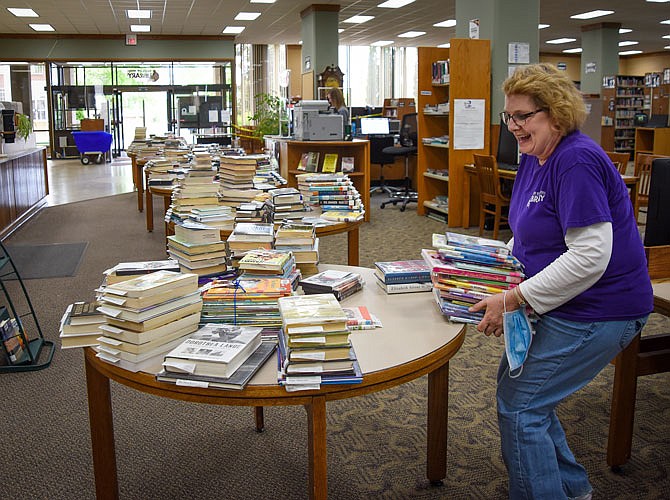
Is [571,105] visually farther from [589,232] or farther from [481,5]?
[481,5]

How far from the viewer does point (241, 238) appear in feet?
8.36

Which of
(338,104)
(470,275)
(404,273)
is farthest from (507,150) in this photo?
(470,275)

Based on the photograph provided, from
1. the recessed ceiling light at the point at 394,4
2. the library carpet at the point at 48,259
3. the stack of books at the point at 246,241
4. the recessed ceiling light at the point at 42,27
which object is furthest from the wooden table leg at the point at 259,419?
the recessed ceiling light at the point at 42,27

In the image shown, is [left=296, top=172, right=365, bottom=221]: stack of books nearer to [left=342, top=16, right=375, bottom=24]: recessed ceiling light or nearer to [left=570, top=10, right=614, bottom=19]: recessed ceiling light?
[left=342, top=16, right=375, bottom=24]: recessed ceiling light

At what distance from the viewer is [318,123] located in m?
8.00

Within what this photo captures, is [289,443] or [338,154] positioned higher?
[338,154]

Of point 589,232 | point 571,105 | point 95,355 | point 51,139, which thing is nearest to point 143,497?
point 95,355

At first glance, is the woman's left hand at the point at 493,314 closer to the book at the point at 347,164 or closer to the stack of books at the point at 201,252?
the stack of books at the point at 201,252

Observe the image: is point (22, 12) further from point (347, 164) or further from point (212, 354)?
point (212, 354)

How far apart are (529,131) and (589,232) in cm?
33

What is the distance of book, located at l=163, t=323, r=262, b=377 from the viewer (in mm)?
1557

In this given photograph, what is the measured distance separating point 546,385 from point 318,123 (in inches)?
257

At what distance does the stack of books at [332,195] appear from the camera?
407cm

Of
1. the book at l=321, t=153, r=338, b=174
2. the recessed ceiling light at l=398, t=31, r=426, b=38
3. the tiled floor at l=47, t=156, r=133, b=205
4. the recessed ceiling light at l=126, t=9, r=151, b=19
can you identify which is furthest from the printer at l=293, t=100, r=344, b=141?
the recessed ceiling light at l=398, t=31, r=426, b=38
